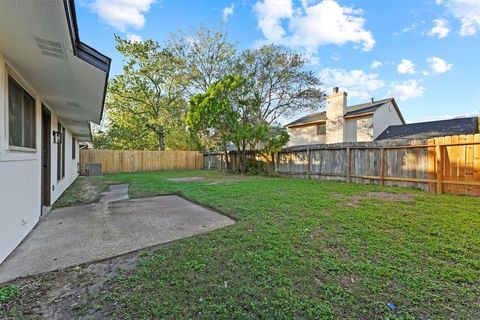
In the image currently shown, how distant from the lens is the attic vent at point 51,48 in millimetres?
2389

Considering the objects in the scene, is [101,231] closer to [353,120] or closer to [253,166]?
[253,166]

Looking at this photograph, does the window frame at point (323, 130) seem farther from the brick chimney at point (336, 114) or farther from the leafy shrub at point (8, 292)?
the leafy shrub at point (8, 292)

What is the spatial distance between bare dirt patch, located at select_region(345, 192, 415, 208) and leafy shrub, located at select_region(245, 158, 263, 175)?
6990mm

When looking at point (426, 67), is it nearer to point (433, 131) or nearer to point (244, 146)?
point (433, 131)

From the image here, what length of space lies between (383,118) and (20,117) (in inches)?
763

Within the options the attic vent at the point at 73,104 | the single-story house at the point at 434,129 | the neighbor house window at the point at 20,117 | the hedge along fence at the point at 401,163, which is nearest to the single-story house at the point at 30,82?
the neighbor house window at the point at 20,117

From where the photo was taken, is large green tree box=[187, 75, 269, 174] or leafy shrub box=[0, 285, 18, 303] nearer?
leafy shrub box=[0, 285, 18, 303]

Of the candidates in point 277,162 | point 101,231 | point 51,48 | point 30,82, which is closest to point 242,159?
point 277,162

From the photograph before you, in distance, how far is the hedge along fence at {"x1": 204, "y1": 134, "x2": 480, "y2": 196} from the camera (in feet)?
18.9

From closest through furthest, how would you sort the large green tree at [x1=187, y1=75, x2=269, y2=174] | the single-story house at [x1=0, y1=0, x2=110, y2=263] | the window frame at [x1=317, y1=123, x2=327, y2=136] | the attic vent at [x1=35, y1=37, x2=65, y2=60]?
the single-story house at [x1=0, y1=0, x2=110, y2=263] < the attic vent at [x1=35, y1=37, x2=65, y2=60] < the large green tree at [x1=187, y1=75, x2=269, y2=174] < the window frame at [x1=317, y1=123, x2=327, y2=136]

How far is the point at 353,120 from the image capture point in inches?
658

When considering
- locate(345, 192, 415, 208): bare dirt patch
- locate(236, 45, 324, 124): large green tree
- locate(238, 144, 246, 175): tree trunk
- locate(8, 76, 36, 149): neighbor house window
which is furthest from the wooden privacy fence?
locate(345, 192, 415, 208): bare dirt patch


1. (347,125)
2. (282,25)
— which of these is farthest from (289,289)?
(347,125)

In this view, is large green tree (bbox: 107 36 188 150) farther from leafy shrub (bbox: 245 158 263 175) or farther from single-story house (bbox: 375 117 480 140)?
single-story house (bbox: 375 117 480 140)
